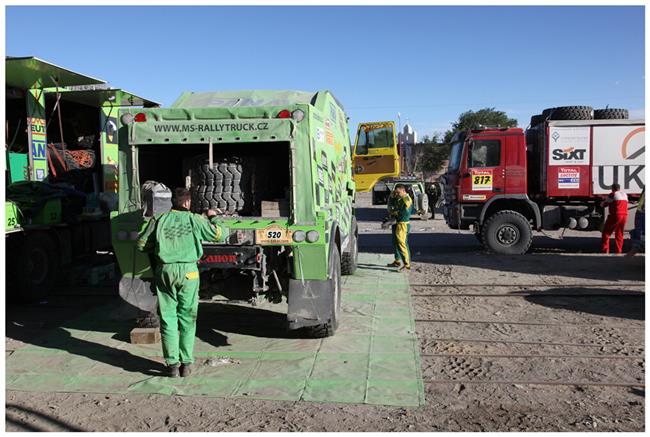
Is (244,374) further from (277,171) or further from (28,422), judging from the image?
(277,171)

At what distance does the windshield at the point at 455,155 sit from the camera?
42.6 feet

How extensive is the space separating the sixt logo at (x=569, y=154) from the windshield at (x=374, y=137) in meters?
7.47

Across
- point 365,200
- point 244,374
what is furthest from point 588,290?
point 365,200

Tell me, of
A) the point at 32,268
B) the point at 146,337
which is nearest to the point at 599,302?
the point at 146,337

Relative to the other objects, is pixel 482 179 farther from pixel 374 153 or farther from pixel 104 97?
pixel 104 97

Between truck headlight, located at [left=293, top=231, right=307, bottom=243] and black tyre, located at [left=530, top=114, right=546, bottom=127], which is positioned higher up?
black tyre, located at [left=530, top=114, right=546, bottom=127]

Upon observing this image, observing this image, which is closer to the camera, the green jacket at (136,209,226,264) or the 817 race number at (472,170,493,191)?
the green jacket at (136,209,226,264)

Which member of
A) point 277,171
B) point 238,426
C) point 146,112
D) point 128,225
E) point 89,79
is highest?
point 89,79

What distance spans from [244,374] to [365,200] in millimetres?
29727

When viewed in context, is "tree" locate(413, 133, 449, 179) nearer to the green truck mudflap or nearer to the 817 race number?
the 817 race number

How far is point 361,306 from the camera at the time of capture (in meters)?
7.79

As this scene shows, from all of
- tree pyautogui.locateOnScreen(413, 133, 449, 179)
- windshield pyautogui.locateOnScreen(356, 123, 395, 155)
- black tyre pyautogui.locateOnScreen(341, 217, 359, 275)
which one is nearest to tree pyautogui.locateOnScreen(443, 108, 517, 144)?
tree pyautogui.locateOnScreen(413, 133, 449, 179)

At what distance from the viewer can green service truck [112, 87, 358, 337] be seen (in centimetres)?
550

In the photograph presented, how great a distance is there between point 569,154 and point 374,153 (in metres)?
7.86
